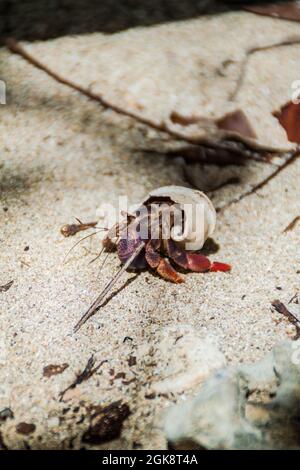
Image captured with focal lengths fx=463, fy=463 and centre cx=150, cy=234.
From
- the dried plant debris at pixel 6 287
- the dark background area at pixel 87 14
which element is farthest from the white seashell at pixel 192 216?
the dark background area at pixel 87 14

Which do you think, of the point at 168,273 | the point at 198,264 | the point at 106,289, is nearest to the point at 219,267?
the point at 198,264

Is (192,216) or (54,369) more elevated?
(192,216)

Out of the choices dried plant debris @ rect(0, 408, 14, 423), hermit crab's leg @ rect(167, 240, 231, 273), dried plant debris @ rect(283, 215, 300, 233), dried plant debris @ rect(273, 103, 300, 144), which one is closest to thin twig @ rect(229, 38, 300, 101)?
dried plant debris @ rect(273, 103, 300, 144)

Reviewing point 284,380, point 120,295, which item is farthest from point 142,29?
point 284,380

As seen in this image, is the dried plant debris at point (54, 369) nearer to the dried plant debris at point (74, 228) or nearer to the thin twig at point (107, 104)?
the dried plant debris at point (74, 228)

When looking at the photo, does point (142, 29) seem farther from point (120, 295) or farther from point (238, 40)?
point (120, 295)

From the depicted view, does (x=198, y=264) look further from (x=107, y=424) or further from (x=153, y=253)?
(x=107, y=424)
